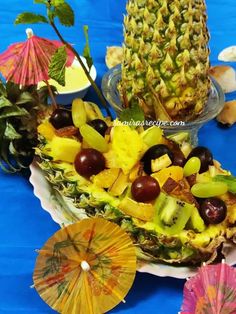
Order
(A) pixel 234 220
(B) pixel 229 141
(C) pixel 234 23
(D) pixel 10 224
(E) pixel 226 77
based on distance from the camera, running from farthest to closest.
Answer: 1. (C) pixel 234 23
2. (E) pixel 226 77
3. (B) pixel 229 141
4. (D) pixel 10 224
5. (A) pixel 234 220

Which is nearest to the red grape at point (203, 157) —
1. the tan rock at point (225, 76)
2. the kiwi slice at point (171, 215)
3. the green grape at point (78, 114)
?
the kiwi slice at point (171, 215)

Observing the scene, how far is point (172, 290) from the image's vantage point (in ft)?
2.92

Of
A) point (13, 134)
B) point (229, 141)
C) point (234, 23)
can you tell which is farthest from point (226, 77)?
point (13, 134)

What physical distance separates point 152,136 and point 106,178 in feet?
0.37

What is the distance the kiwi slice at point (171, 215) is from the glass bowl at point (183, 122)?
21cm

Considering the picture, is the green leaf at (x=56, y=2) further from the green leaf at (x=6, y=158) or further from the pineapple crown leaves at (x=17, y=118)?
the green leaf at (x=6, y=158)

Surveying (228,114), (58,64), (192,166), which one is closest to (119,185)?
(192,166)

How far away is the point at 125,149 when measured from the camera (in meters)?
0.90

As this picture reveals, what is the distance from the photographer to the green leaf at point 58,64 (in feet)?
3.06

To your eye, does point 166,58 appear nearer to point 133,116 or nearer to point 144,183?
point 133,116

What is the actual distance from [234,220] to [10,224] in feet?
1.39

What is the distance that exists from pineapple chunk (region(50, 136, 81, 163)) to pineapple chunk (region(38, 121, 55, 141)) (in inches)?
1.5

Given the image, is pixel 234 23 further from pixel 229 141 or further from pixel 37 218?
pixel 37 218

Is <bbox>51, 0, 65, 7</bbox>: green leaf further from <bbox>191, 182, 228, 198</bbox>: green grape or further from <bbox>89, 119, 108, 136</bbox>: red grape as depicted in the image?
<bbox>191, 182, 228, 198</bbox>: green grape
